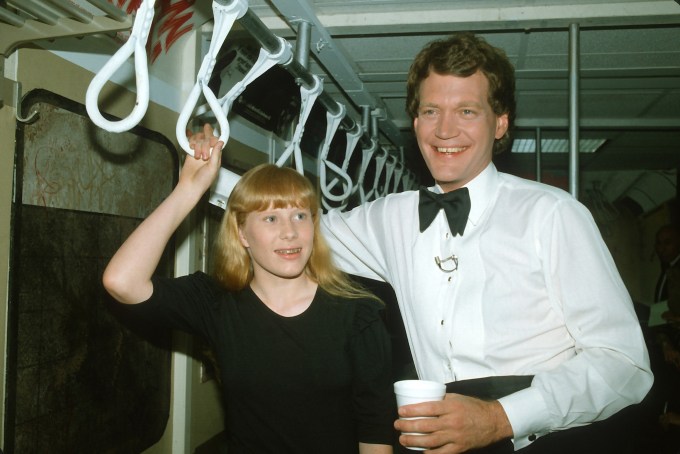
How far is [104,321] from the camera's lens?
2.13 metres

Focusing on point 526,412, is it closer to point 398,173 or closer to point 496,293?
point 496,293

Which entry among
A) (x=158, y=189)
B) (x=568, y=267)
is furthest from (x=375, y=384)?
(x=158, y=189)

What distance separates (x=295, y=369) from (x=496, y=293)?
27.6 inches

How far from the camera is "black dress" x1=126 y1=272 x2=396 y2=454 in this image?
1.78 meters

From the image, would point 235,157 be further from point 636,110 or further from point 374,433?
point 636,110

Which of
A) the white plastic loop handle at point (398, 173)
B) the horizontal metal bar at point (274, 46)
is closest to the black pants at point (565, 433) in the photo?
the horizontal metal bar at point (274, 46)

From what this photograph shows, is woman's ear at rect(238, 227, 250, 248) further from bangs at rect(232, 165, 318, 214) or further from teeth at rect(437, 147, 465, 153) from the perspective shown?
teeth at rect(437, 147, 465, 153)

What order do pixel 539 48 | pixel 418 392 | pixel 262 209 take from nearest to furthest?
pixel 418 392
pixel 262 209
pixel 539 48

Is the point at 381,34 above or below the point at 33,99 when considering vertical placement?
above

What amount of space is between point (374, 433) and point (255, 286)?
67 centimetres

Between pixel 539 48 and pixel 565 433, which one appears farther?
pixel 539 48

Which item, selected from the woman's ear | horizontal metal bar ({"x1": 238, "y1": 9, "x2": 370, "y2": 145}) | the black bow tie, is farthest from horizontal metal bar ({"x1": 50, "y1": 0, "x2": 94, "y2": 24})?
the black bow tie

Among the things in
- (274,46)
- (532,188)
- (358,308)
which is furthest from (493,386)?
(274,46)

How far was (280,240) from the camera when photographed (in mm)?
1885
